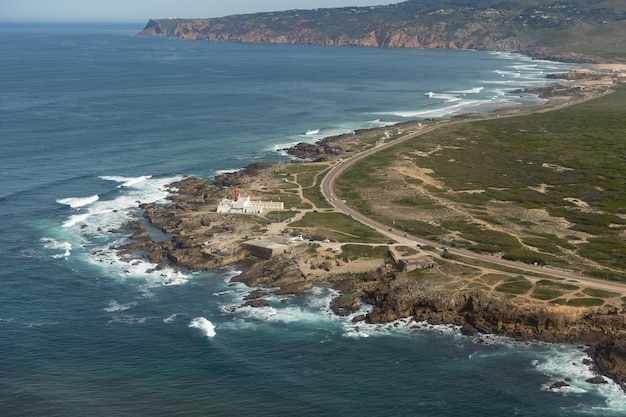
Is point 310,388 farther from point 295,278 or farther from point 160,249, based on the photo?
point 160,249

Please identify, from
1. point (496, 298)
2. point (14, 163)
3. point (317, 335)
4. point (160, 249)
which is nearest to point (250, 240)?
point (160, 249)

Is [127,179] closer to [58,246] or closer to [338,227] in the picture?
[58,246]

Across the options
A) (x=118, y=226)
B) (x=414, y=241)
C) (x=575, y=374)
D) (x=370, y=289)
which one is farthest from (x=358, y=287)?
(x=118, y=226)

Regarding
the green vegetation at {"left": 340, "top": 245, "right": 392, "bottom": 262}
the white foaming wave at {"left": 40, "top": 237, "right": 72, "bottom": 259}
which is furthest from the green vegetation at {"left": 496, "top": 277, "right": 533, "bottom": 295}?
the white foaming wave at {"left": 40, "top": 237, "right": 72, "bottom": 259}

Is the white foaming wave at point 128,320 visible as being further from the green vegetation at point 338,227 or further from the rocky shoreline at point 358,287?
the green vegetation at point 338,227

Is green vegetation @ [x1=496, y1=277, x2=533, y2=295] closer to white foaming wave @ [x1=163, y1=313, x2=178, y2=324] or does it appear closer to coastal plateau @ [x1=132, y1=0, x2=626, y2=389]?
coastal plateau @ [x1=132, y1=0, x2=626, y2=389]
